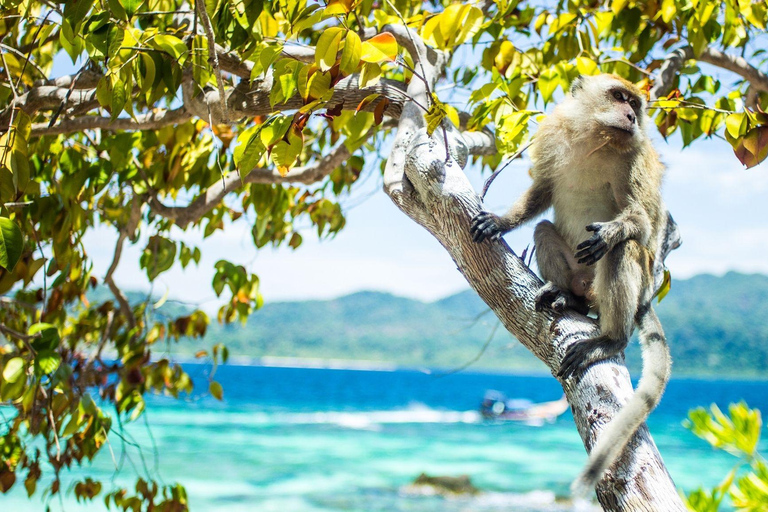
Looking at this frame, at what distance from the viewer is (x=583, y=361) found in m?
1.91

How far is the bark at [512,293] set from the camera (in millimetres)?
1692

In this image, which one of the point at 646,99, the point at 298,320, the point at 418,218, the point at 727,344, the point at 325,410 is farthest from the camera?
the point at 298,320

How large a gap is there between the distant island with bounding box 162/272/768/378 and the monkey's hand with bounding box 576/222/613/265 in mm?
99569

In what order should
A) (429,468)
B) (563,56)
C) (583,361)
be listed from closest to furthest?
1. (583,361)
2. (563,56)
3. (429,468)

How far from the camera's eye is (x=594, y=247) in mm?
2545

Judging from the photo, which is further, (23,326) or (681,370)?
(681,370)

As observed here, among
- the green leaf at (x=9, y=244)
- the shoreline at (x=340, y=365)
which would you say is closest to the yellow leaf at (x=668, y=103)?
the green leaf at (x=9, y=244)

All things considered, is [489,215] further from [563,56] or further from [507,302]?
[563,56]

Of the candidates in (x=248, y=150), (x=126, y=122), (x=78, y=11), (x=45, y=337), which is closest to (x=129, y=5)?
(x=78, y=11)

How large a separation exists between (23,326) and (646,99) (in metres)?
3.91

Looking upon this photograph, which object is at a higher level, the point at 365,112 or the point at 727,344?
the point at 727,344

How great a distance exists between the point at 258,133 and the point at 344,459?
22.4 metres

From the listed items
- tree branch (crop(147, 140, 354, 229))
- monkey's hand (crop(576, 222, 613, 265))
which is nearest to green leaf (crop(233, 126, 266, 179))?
monkey's hand (crop(576, 222, 613, 265))

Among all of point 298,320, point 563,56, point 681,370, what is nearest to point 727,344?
point 681,370
